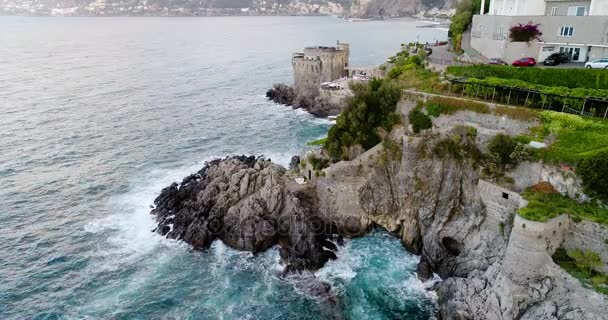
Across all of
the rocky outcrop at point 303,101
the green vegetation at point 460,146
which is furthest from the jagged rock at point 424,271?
the rocky outcrop at point 303,101

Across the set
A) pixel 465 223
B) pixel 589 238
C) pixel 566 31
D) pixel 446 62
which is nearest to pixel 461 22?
pixel 446 62

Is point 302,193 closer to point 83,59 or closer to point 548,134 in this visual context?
point 548,134

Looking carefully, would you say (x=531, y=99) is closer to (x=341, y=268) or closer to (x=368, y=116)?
(x=368, y=116)

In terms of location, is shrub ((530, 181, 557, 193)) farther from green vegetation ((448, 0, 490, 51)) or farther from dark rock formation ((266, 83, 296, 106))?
dark rock formation ((266, 83, 296, 106))

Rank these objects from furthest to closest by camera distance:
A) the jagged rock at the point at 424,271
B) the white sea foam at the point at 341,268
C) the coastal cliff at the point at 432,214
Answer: the white sea foam at the point at 341,268
the jagged rock at the point at 424,271
the coastal cliff at the point at 432,214

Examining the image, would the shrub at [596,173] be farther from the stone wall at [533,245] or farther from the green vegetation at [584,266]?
the green vegetation at [584,266]
